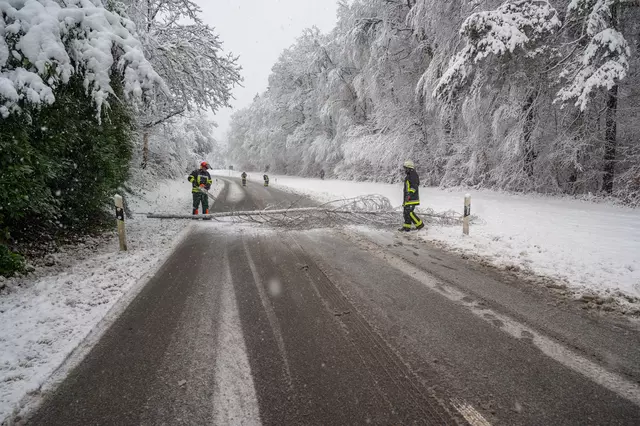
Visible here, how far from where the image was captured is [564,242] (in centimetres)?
605

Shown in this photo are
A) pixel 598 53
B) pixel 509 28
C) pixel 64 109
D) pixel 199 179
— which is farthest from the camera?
pixel 199 179

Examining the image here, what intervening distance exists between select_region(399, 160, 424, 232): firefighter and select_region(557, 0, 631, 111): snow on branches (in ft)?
18.8

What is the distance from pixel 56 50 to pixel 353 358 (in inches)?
232

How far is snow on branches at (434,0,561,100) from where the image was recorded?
31.3ft

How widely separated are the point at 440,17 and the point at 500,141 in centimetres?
628

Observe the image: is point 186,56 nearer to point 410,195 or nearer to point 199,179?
point 199,179

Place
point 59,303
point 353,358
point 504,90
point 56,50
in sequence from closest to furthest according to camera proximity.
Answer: point 353,358, point 59,303, point 56,50, point 504,90

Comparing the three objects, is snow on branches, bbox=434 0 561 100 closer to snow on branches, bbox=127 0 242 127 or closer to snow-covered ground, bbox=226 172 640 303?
snow-covered ground, bbox=226 172 640 303

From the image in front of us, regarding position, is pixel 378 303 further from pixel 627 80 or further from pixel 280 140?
pixel 280 140

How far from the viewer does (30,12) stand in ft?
14.5

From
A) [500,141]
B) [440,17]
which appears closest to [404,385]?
[500,141]

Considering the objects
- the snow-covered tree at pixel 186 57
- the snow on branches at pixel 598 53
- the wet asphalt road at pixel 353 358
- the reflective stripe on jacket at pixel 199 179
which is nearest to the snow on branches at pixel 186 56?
the snow-covered tree at pixel 186 57

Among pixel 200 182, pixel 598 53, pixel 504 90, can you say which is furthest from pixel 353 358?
pixel 504 90

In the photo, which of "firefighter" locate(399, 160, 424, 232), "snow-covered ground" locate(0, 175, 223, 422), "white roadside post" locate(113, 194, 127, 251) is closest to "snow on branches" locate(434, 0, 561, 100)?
"firefighter" locate(399, 160, 424, 232)
